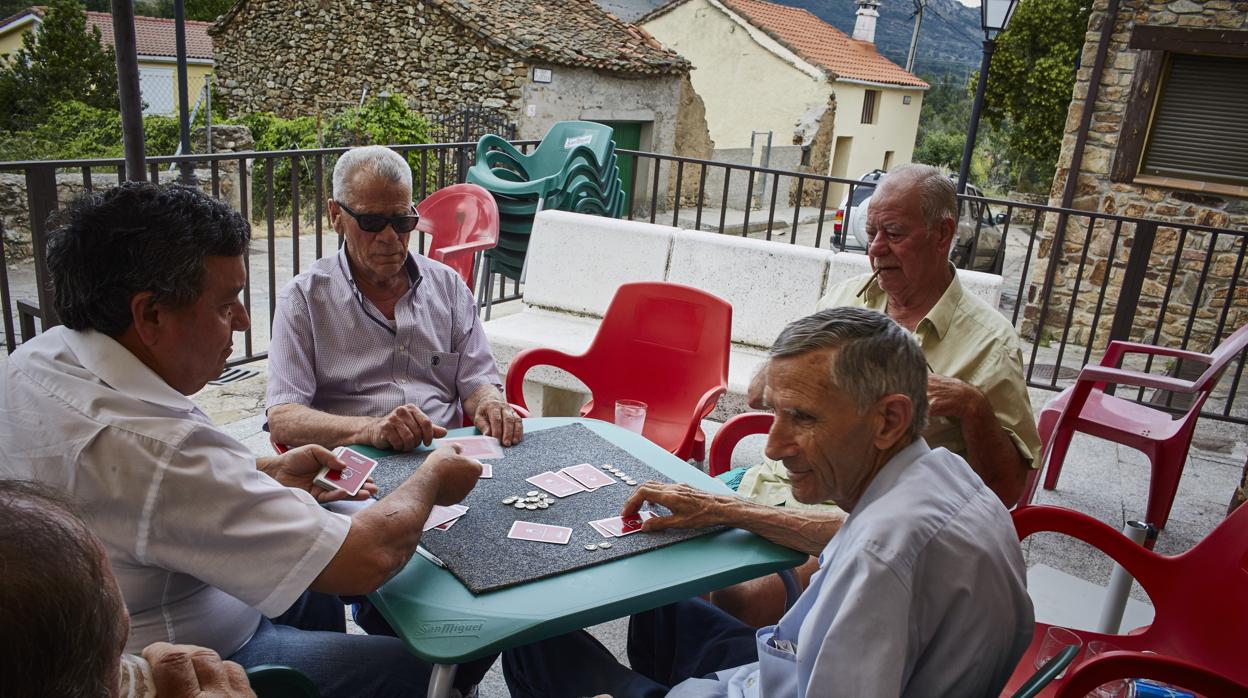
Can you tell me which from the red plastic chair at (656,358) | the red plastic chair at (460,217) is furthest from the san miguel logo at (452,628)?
the red plastic chair at (460,217)

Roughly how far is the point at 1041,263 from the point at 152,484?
31.4 ft

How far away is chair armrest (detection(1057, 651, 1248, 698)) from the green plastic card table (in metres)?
0.59

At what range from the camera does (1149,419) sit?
12.7 feet

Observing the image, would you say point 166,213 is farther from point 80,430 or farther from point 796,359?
point 796,359

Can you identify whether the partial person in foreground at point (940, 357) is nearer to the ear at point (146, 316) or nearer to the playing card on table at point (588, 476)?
the playing card on table at point (588, 476)

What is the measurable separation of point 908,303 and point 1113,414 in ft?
6.18

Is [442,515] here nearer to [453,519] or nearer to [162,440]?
[453,519]

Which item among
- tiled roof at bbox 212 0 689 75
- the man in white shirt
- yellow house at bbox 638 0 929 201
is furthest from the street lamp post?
yellow house at bbox 638 0 929 201

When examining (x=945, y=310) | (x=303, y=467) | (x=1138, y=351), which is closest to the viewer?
(x=303, y=467)

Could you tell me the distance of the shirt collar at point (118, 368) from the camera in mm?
1457

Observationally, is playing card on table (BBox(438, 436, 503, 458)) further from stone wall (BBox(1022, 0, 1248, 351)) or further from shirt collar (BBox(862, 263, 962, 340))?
stone wall (BBox(1022, 0, 1248, 351))

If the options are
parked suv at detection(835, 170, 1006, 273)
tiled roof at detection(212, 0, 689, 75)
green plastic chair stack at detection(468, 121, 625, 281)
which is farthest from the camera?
tiled roof at detection(212, 0, 689, 75)

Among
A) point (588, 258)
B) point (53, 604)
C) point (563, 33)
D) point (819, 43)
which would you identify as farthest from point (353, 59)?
point (53, 604)

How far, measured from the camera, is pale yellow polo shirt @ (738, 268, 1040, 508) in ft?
7.80
